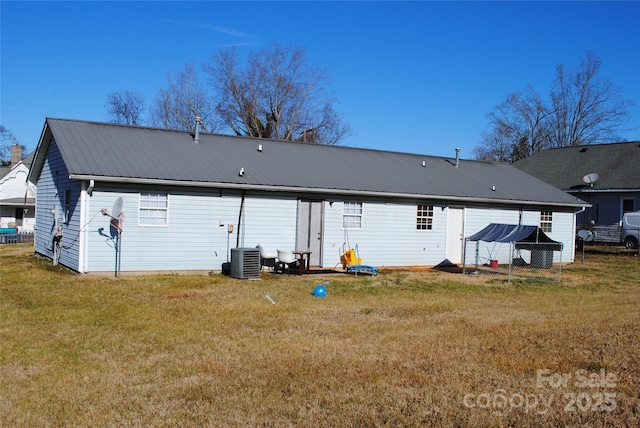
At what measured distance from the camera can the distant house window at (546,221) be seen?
22594mm

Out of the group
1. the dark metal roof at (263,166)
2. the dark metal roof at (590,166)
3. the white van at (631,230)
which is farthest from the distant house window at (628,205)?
the dark metal roof at (263,166)

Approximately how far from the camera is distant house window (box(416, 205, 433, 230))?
1955 centimetres

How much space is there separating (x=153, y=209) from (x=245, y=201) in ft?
8.30

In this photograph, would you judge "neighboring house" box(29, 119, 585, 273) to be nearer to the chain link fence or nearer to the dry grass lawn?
the chain link fence

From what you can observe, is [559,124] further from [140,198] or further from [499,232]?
[140,198]

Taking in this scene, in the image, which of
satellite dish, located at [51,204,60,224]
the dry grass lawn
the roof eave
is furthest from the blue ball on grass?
satellite dish, located at [51,204,60,224]

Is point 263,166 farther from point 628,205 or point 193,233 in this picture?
point 628,205

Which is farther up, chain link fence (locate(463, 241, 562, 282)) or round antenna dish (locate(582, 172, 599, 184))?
round antenna dish (locate(582, 172, 599, 184))

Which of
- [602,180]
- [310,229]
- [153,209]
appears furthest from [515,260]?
[602,180]

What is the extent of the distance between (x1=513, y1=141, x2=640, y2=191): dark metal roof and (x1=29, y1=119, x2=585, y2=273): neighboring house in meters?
10.6

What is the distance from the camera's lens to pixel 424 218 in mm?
19641

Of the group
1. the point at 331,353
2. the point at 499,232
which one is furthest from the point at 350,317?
the point at 499,232

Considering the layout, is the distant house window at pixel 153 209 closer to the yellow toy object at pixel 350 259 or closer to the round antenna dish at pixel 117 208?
the round antenna dish at pixel 117 208

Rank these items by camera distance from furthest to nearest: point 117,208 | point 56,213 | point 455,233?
point 455,233 < point 56,213 < point 117,208
